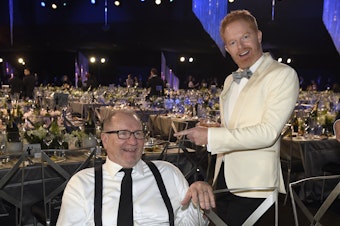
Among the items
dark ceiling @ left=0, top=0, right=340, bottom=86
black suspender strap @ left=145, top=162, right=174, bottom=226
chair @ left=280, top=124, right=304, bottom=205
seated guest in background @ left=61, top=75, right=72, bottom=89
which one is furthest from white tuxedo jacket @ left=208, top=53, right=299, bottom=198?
dark ceiling @ left=0, top=0, right=340, bottom=86

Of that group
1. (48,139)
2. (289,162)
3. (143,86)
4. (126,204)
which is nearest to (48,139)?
(48,139)

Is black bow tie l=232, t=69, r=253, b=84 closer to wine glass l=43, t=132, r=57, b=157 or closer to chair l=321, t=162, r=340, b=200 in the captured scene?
wine glass l=43, t=132, r=57, b=157

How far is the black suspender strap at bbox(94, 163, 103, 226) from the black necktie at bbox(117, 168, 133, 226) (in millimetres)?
82

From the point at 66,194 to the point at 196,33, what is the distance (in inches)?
628

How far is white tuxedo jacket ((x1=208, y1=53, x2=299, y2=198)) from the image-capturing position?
1687 millimetres

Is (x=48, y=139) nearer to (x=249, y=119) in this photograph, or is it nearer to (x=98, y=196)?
(x=98, y=196)

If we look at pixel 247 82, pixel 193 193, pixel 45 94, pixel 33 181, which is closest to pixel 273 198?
pixel 193 193

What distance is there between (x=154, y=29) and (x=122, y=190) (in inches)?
644

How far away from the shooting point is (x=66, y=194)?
6.18ft

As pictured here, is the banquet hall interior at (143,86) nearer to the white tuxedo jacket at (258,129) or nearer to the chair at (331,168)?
the chair at (331,168)

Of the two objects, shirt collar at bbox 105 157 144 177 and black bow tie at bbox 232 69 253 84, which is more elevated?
black bow tie at bbox 232 69 253 84

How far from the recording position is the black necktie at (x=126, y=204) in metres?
1.87

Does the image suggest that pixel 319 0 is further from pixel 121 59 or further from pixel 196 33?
pixel 121 59

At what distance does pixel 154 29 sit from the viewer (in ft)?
58.5
